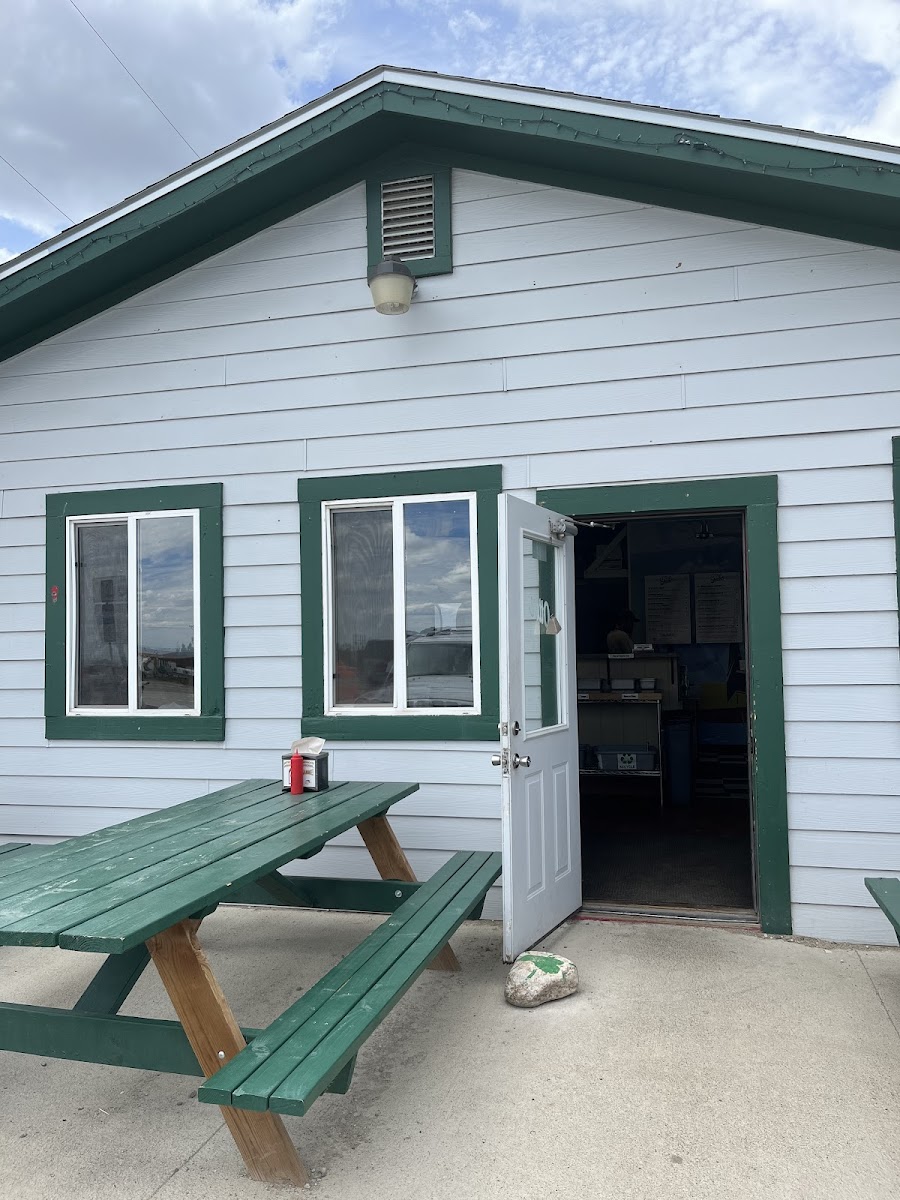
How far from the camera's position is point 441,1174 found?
243 centimetres

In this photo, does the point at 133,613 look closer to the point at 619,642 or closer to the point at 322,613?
the point at 322,613

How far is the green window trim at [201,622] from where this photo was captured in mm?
4984

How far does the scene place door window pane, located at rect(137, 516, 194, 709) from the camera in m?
5.10

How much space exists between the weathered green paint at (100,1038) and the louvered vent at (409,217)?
3.79 meters

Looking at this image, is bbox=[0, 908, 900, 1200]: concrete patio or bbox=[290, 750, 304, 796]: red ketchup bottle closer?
bbox=[0, 908, 900, 1200]: concrete patio

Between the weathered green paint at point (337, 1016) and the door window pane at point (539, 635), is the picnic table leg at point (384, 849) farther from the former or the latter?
the door window pane at point (539, 635)

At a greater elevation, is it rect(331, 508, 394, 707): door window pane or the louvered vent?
the louvered vent

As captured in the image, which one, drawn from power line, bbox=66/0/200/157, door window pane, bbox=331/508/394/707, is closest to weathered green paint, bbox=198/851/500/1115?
door window pane, bbox=331/508/394/707

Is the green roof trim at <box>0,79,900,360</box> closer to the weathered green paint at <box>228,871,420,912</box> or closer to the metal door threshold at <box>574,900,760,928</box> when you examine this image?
the metal door threshold at <box>574,900,760,928</box>

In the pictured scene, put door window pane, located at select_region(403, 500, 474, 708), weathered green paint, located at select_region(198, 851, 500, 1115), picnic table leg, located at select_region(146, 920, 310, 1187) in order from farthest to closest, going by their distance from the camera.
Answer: door window pane, located at select_region(403, 500, 474, 708) < picnic table leg, located at select_region(146, 920, 310, 1187) < weathered green paint, located at select_region(198, 851, 500, 1115)

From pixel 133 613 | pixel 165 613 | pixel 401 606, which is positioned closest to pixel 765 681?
pixel 401 606

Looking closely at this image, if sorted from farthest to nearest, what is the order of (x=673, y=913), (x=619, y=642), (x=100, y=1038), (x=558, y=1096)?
(x=619, y=642) < (x=673, y=913) < (x=558, y=1096) < (x=100, y=1038)

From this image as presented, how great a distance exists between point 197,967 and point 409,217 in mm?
3827

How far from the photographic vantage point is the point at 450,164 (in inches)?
186
